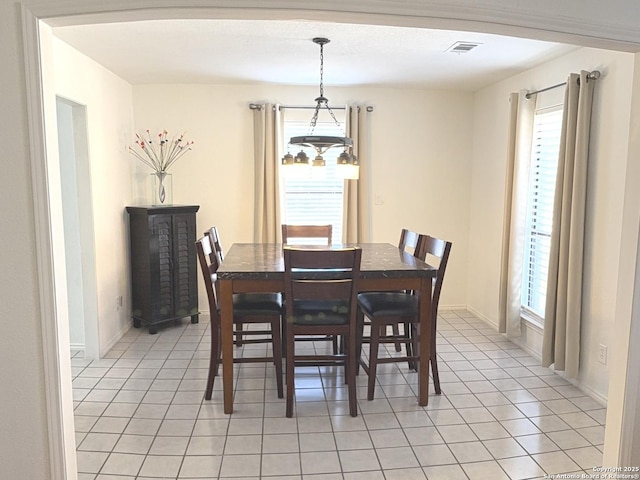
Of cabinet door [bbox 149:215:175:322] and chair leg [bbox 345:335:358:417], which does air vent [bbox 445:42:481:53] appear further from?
cabinet door [bbox 149:215:175:322]

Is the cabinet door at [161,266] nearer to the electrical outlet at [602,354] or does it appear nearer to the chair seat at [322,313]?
the chair seat at [322,313]

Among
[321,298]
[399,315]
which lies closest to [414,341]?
[399,315]

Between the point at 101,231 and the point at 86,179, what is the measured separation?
0.45 m

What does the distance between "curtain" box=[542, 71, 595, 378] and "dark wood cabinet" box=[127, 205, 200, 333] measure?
125 inches

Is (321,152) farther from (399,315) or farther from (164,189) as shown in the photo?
(164,189)

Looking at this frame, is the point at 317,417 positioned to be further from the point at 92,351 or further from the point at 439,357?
the point at 92,351

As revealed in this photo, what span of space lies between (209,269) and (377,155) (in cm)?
263

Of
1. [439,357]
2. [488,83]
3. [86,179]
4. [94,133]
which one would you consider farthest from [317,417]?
[488,83]

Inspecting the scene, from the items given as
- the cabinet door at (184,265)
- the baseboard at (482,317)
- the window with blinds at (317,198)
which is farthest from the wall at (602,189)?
the cabinet door at (184,265)

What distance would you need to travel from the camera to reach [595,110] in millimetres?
3178

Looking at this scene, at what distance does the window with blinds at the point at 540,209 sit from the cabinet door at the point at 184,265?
3.07 m

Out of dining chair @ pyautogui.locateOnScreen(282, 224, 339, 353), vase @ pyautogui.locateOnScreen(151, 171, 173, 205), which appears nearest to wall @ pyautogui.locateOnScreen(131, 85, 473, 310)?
vase @ pyautogui.locateOnScreen(151, 171, 173, 205)

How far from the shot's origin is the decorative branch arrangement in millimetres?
4840

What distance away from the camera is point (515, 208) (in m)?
4.04
